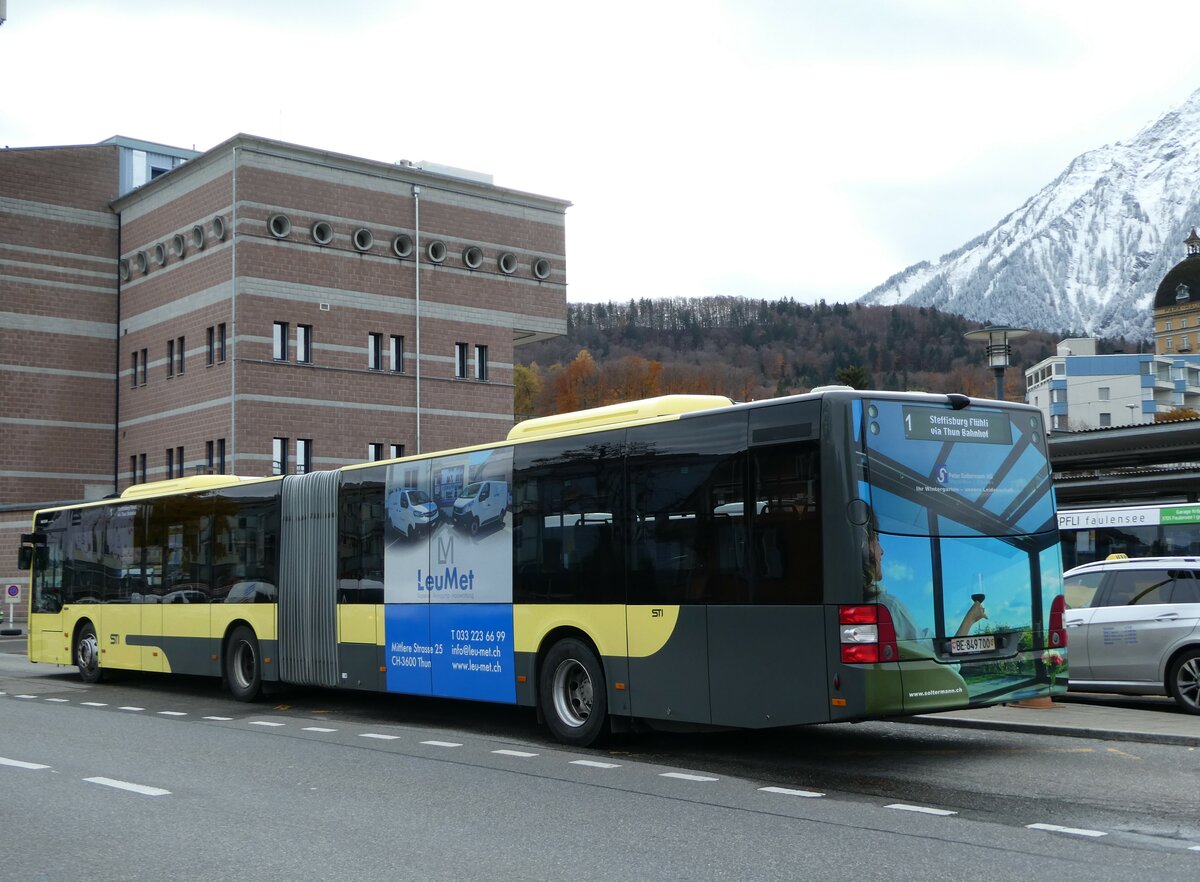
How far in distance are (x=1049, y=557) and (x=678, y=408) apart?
3511 mm

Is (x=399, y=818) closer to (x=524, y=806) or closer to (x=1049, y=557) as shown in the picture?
(x=524, y=806)

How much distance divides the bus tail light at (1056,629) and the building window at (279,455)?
3718cm

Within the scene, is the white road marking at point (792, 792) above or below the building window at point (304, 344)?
below

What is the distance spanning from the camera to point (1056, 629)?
11.5 metres

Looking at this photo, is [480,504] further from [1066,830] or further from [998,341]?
[998,341]

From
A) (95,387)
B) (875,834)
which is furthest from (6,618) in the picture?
(875,834)

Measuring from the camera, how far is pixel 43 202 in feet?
169

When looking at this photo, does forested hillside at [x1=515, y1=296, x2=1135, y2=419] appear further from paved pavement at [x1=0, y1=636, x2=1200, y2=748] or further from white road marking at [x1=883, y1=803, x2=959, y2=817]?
white road marking at [x1=883, y1=803, x2=959, y2=817]

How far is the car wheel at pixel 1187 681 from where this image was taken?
45.9 feet

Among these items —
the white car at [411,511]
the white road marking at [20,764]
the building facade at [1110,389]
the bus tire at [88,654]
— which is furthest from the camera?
the building facade at [1110,389]

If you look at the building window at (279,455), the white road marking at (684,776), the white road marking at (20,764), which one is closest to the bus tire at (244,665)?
the white road marking at (20,764)

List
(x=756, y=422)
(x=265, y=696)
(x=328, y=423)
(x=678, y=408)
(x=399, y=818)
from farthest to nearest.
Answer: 1. (x=328, y=423)
2. (x=265, y=696)
3. (x=678, y=408)
4. (x=756, y=422)
5. (x=399, y=818)

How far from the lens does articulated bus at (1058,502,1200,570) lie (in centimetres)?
2461

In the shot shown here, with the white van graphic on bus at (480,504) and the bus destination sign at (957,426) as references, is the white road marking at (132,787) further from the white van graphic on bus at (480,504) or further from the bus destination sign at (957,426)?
the bus destination sign at (957,426)
